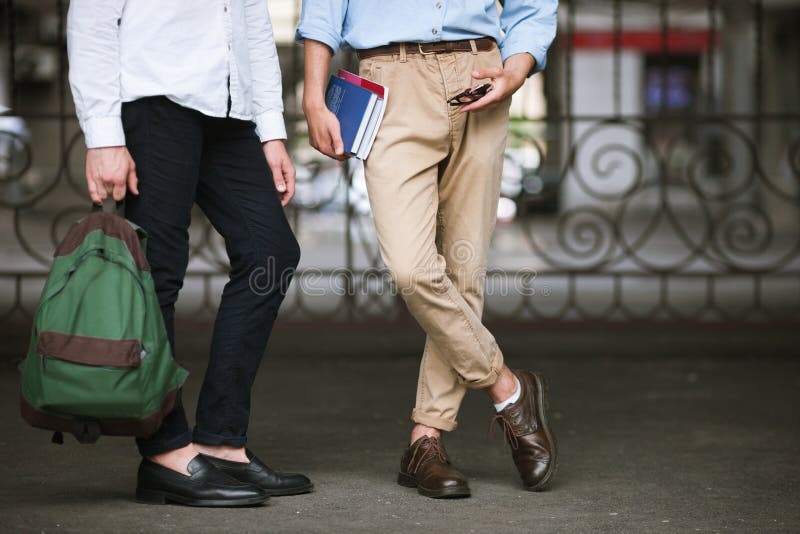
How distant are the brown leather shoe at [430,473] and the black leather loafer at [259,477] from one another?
0.32 meters

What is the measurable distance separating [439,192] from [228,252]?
0.64 m

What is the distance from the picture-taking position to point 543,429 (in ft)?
11.6

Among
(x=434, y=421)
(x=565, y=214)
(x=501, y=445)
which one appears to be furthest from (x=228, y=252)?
(x=565, y=214)

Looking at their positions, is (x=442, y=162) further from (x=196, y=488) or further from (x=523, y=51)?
(x=196, y=488)

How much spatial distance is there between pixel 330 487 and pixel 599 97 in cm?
2079

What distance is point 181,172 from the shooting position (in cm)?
315

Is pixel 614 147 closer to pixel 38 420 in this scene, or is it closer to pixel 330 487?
pixel 330 487

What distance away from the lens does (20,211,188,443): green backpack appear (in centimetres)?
288

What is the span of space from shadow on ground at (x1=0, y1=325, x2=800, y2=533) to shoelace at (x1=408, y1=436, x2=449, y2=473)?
9 cm

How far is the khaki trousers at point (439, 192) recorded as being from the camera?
336cm

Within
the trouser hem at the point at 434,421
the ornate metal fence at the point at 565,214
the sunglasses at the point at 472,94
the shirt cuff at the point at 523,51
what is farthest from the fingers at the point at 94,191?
the ornate metal fence at the point at 565,214

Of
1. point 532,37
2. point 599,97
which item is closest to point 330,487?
point 532,37

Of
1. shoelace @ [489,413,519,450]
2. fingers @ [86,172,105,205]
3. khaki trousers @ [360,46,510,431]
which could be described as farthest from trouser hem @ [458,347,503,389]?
fingers @ [86,172,105,205]

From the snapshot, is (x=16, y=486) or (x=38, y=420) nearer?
(x=38, y=420)
